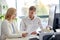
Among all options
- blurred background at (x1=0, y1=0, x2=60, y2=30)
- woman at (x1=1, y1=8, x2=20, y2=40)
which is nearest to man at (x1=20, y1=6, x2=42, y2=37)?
woman at (x1=1, y1=8, x2=20, y2=40)

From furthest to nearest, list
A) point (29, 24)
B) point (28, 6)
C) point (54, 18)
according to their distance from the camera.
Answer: point (28, 6) < point (29, 24) < point (54, 18)

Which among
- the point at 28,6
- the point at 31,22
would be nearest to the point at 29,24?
the point at 31,22

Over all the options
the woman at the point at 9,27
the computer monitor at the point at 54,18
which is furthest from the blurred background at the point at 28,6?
the computer monitor at the point at 54,18

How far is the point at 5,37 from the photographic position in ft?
→ 8.64

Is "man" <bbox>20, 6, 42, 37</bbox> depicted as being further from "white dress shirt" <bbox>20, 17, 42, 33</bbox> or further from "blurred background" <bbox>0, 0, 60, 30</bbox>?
"blurred background" <bbox>0, 0, 60, 30</bbox>

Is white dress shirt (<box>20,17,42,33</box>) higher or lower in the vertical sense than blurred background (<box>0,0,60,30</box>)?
lower

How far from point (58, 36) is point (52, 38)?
139 millimetres

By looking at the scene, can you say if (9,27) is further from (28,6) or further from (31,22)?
(28,6)

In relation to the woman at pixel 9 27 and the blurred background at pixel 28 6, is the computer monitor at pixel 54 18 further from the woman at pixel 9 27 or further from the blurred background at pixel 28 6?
the blurred background at pixel 28 6

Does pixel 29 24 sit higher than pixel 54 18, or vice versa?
pixel 54 18

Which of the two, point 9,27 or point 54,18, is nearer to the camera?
point 54,18

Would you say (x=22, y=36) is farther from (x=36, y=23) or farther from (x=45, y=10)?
(x=45, y=10)

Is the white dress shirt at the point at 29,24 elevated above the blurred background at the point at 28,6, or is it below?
below

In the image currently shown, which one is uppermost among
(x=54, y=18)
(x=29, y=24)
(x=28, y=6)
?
(x=28, y=6)
